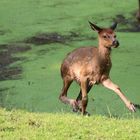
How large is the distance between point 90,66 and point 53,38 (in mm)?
4190

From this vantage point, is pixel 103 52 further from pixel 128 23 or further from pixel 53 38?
pixel 128 23

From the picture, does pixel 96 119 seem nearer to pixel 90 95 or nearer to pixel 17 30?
pixel 90 95

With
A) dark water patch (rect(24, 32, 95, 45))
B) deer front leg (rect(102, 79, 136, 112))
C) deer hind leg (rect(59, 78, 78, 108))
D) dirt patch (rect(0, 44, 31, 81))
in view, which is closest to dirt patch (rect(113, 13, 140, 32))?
dark water patch (rect(24, 32, 95, 45))

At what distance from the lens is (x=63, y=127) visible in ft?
16.5

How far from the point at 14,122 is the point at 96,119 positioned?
0.78 meters

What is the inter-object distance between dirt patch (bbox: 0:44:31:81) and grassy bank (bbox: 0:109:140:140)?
3.03 metres

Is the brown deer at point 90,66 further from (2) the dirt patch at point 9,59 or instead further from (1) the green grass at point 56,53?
(2) the dirt patch at point 9,59

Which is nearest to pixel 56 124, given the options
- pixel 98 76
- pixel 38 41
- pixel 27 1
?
pixel 98 76

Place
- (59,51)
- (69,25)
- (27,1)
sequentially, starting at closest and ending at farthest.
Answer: (59,51), (69,25), (27,1)

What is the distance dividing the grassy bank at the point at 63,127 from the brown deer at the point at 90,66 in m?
0.70

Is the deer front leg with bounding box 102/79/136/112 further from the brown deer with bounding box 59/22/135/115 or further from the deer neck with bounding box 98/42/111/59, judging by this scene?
the deer neck with bounding box 98/42/111/59

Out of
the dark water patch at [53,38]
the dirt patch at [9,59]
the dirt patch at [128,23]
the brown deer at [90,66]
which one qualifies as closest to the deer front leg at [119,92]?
the brown deer at [90,66]

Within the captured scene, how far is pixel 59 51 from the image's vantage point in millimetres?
9586

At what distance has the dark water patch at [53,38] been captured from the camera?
33.3ft
